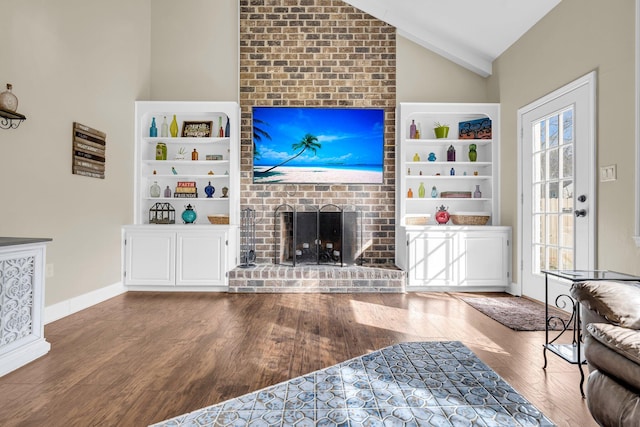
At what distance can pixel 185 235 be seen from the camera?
176 inches

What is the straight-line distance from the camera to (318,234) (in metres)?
5.05

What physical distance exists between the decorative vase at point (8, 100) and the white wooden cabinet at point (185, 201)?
76.6 inches

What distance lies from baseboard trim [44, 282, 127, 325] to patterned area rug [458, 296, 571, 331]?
12.7 feet

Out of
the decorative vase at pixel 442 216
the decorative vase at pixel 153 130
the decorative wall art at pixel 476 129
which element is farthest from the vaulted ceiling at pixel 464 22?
the decorative vase at pixel 153 130

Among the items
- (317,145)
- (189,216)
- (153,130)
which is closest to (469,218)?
(317,145)

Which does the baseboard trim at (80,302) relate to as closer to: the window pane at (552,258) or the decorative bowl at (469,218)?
the decorative bowl at (469,218)

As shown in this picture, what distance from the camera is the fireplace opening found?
5051 millimetres

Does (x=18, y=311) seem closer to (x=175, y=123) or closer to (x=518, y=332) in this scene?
(x=175, y=123)

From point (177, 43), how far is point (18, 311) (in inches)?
158

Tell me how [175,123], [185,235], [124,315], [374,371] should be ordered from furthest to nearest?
[175,123], [185,235], [124,315], [374,371]

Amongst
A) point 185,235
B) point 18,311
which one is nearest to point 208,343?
point 18,311

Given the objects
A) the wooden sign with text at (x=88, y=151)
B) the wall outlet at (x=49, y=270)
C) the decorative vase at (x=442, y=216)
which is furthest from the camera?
the decorative vase at (x=442, y=216)

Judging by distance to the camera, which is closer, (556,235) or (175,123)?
(556,235)

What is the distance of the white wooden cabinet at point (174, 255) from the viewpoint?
4.48 m
